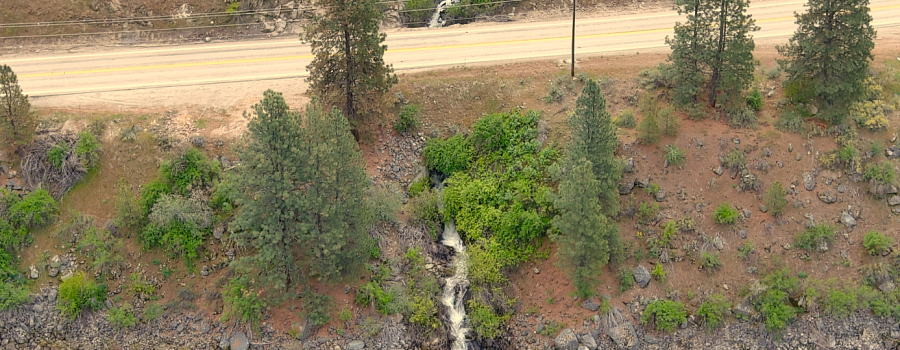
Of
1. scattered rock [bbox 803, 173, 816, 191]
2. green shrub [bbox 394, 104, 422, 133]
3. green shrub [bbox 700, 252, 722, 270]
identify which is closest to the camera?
green shrub [bbox 700, 252, 722, 270]

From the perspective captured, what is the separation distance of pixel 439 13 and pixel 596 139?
929 inches

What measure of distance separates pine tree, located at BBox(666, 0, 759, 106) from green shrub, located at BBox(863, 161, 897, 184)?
26.3ft

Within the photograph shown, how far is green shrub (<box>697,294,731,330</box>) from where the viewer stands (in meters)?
42.0

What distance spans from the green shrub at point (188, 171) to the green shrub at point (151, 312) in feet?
21.0

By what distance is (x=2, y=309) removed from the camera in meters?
42.2

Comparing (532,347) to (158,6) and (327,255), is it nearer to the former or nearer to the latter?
(327,255)

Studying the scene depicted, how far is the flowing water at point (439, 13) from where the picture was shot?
59812 mm

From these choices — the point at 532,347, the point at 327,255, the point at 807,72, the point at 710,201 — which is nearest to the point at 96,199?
the point at 327,255

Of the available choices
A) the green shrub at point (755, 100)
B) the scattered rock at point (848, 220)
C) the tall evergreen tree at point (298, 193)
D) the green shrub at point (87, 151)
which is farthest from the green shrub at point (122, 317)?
the scattered rock at point (848, 220)

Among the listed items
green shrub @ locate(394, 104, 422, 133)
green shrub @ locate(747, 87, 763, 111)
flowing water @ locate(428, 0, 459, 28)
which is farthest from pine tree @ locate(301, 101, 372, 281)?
green shrub @ locate(747, 87, 763, 111)

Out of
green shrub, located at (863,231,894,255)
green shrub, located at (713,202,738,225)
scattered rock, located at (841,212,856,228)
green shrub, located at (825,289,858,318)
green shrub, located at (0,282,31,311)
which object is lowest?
green shrub, located at (825,289,858,318)

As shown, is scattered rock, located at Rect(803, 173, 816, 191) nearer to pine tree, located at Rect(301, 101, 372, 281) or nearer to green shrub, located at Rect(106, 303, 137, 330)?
pine tree, located at Rect(301, 101, 372, 281)

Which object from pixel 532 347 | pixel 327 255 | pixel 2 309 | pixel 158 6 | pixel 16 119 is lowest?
pixel 532 347

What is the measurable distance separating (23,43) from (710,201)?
46097 mm
